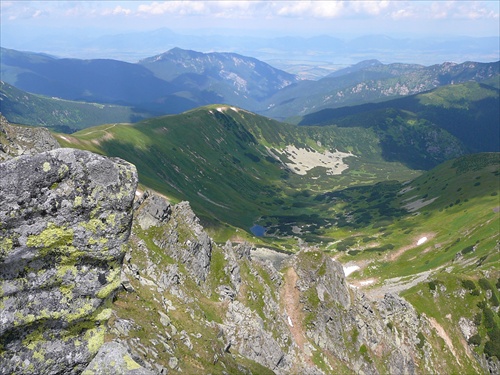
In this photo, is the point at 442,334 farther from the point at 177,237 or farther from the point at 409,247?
the point at 409,247

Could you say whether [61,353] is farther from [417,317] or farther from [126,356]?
[417,317]

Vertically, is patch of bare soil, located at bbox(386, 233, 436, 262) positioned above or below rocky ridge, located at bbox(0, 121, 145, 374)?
below

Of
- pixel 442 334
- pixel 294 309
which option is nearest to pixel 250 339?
pixel 294 309

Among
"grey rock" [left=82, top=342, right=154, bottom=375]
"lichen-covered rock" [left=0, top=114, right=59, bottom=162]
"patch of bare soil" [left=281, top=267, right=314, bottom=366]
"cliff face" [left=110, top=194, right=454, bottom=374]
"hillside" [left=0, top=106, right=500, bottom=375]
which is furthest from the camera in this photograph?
"lichen-covered rock" [left=0, top=114, right=59, bottom=162]

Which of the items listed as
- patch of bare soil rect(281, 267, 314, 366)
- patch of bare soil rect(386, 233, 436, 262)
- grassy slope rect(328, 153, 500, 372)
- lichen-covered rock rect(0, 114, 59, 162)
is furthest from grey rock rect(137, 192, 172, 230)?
patch of bare soil rect(386, 233, 436, 262)

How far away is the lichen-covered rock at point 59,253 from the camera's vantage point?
13.3m

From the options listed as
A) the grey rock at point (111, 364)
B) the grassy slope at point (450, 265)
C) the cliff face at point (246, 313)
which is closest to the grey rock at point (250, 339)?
the cliff face at point (246, 313)


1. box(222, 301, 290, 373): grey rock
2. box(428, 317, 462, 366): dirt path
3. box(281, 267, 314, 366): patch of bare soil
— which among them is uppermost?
box(222, 301, 290, 373): grey rock

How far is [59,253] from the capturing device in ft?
46.9

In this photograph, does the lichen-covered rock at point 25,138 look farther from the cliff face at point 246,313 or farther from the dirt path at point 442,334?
the dirt path at point 442,334

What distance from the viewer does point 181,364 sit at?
31.1m

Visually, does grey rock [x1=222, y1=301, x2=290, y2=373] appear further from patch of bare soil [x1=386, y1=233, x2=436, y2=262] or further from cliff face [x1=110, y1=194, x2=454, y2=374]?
patch of bare soil [x1=386, y1=233, x2=436, y2=262]

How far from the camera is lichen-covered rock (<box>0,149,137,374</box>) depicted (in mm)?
13328

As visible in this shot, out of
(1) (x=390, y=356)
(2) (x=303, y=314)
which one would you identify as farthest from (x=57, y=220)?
(1) (x=390, y=356)
